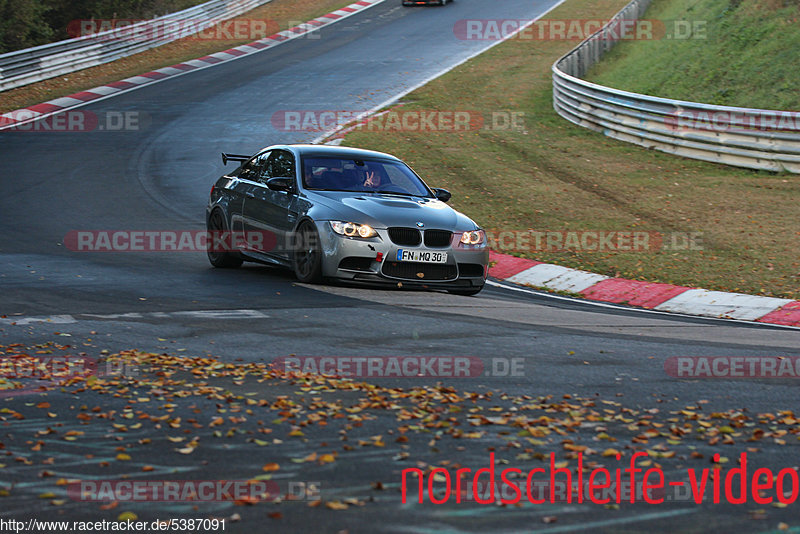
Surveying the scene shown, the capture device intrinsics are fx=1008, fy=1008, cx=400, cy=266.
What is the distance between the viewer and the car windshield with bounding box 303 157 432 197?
11.6 metres

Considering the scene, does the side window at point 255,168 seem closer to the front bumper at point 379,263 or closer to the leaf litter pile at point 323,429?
the front bumper at point 379,263

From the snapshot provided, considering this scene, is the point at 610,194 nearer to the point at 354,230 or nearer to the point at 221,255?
the point at 221,255

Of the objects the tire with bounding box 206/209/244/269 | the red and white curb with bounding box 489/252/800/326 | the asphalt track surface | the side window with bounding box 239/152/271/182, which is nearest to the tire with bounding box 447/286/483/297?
the asphalt track surface

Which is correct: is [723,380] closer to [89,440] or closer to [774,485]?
[774,485]

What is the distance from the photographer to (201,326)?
28.3ft

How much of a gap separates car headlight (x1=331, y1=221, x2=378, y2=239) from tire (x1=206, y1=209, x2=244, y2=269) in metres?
2.22

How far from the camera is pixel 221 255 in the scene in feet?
41.1

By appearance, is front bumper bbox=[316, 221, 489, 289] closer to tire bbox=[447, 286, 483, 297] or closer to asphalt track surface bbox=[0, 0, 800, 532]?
asphalt track surface bbox=[0, 0, 800, 532]

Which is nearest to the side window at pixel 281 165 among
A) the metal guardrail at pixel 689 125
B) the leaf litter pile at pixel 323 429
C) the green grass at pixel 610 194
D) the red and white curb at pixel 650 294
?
the red and white curb at pixel 650 294

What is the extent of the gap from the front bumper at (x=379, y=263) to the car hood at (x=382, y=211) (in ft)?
0.47

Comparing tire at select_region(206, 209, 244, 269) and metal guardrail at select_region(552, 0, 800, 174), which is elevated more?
metal guardrail at select_region(552, 0, 800, 174)

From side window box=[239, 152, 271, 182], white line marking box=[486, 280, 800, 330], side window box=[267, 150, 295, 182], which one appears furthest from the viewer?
side window box=[239, 152, 271, 182]

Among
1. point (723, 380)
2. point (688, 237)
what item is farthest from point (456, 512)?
point (688, 237)

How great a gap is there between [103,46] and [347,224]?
80.2ft
